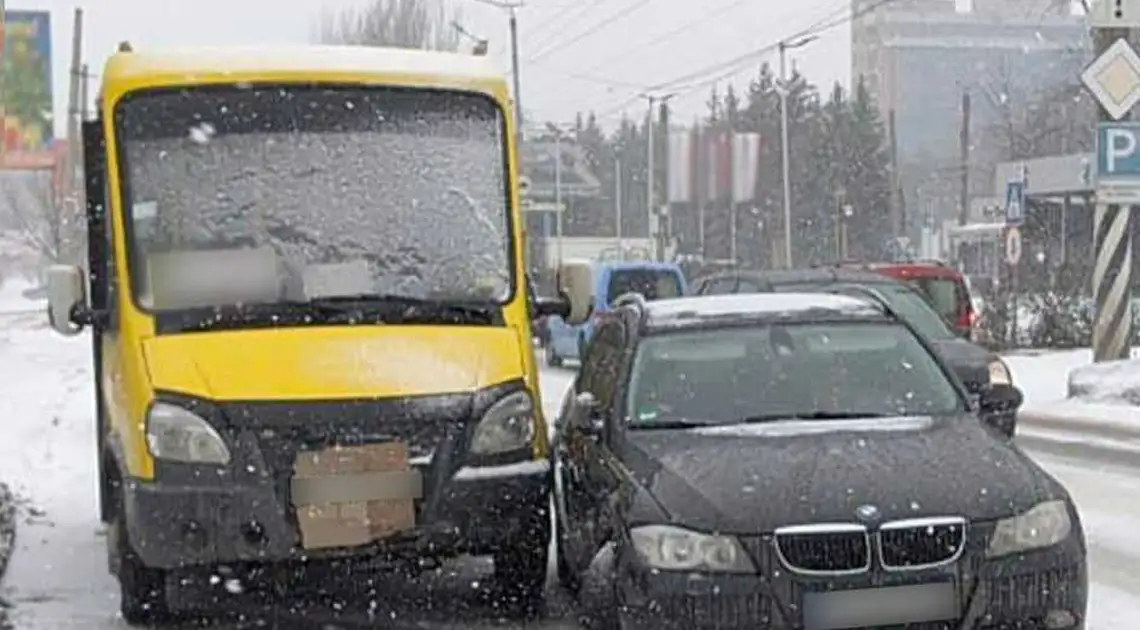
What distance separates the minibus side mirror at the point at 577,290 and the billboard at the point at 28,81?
13.8 meters

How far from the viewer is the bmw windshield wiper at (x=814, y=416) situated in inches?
306

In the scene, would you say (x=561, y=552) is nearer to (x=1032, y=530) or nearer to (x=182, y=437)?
(x=182, y=437)

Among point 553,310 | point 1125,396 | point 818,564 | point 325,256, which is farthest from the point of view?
point 1125,396

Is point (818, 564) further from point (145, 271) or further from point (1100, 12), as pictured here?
point (1100, 12)

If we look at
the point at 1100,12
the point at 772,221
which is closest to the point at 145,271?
the point at 1100,12

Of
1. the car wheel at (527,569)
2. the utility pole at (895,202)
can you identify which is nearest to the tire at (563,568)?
the car wheel at (527,569)

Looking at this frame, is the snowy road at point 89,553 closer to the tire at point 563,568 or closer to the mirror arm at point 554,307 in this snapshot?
the tire at point 563,568

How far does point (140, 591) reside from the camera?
28.5 ft

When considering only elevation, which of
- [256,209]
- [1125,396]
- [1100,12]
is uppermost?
[1100,12]

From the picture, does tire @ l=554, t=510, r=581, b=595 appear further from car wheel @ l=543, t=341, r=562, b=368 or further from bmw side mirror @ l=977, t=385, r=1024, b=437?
car wheel @ l=543, t=341, r=562, b=368

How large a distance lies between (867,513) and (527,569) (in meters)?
2.70

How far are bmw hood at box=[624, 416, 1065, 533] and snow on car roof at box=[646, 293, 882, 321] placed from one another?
3.09 ft

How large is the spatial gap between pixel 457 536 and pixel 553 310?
1.81 meters

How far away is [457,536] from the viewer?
818 centimetres
